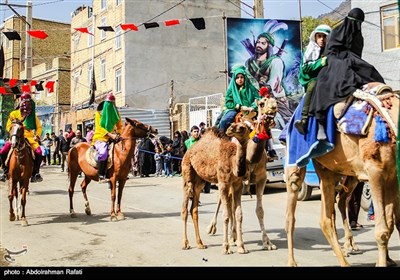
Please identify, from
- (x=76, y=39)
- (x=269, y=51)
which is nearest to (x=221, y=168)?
(x=269, y=51)

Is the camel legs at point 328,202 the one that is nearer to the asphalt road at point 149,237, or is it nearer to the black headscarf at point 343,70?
the asphalt road at point 149,237

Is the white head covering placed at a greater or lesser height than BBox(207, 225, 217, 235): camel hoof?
greater

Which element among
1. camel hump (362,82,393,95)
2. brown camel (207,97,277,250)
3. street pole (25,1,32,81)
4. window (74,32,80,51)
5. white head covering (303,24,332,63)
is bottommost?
brown camel (207,97,277,250)

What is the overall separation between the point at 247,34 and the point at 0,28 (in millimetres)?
13433

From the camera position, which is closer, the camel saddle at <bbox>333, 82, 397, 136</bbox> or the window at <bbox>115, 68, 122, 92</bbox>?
the camel saddle at <bbox>333, 82, 397, 136</bbox>

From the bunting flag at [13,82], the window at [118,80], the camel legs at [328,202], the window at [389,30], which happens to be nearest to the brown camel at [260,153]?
the camel legs at [328,202]

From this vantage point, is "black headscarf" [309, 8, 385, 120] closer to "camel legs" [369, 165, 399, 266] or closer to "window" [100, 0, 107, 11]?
"camel legs" [369, 165, 399, 266]

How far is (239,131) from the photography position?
262 inches

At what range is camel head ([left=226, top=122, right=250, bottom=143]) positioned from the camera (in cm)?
666

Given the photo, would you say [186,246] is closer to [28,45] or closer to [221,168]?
[221,168]

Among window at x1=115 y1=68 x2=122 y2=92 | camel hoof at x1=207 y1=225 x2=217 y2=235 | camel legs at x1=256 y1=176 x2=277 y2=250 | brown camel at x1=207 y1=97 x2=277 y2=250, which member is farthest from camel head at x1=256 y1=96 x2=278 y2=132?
window at x1=115 y1=68 x2=122 y2=92

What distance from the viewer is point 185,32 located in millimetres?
31984

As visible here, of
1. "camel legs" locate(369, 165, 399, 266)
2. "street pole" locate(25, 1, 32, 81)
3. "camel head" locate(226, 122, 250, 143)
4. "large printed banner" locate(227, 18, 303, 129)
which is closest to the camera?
"camel legs" locate(369, 165, 399, 266)
